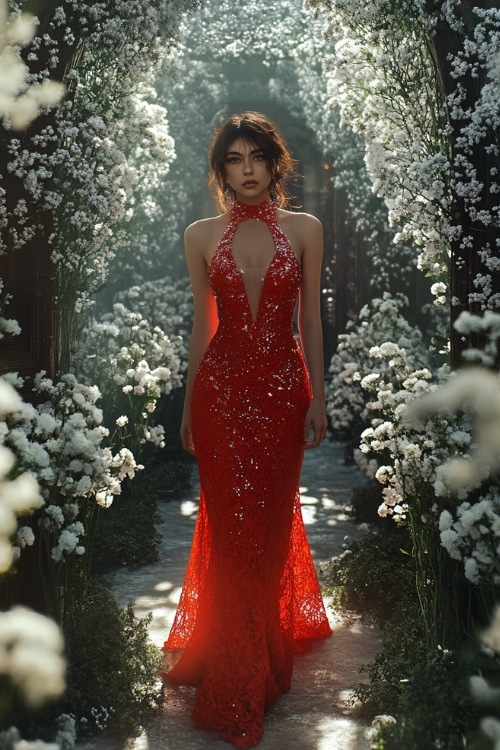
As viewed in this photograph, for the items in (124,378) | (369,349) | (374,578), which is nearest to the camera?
(374,578)

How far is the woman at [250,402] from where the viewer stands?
3680 millimetres

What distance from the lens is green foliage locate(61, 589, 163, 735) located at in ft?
11.1

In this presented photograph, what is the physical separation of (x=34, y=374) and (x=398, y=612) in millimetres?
2065

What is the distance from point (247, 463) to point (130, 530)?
2.79 m

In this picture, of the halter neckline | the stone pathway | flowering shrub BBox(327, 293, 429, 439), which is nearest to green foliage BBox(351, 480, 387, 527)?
the stone pathway

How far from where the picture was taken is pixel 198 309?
406cm

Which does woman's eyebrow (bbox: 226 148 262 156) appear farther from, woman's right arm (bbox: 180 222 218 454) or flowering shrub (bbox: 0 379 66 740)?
flowering shrub (bbox: 0 379 66 740)

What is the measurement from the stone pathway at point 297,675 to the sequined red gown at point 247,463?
12 cm

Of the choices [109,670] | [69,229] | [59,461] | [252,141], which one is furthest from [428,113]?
[109,670]

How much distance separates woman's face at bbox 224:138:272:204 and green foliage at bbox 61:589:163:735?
74.1 inches

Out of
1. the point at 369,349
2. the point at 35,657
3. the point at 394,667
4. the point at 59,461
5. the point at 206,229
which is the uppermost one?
the point at 206,229

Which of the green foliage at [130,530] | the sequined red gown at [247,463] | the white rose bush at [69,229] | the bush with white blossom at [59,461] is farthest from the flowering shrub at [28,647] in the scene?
the green foliage at [130,530]

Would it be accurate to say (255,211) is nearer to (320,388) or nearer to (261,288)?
(261,288)

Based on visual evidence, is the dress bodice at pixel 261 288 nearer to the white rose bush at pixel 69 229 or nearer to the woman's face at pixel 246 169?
the woman's face at pixel 246 169
